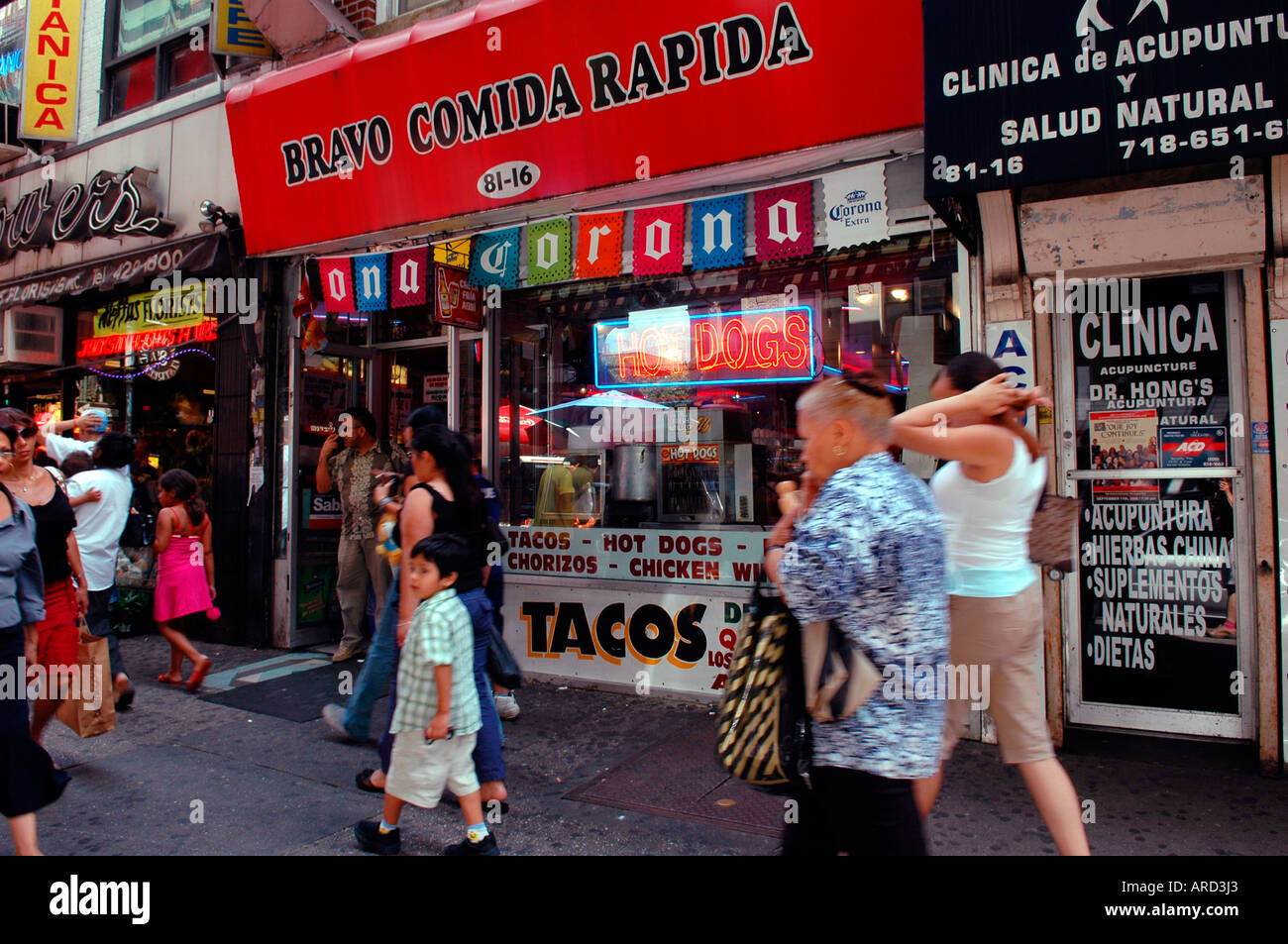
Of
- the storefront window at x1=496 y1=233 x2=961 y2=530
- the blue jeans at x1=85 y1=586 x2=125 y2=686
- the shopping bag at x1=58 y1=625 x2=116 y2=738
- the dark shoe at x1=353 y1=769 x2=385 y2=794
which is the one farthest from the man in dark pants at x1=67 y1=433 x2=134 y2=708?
the storefront window at x1=496 y1=233 x2=961 y2=530

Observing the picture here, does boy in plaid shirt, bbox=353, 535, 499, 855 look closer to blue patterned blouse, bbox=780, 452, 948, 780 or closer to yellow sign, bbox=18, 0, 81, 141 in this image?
blue patterned blouse, bbox=780, 452, 948, 780

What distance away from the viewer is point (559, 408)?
6.77 meters

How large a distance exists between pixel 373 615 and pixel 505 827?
11.2ft

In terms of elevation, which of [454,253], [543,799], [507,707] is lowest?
[543,799]

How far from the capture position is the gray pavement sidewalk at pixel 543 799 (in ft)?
12.2

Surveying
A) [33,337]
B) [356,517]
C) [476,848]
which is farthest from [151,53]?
[476,848]

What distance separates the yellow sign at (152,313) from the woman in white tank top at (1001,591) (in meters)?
7.79

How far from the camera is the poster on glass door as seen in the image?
4766 mm

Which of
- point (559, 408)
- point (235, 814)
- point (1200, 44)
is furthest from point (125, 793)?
point (1200, 44)

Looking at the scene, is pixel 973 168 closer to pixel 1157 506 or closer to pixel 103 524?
pixel 1157 506

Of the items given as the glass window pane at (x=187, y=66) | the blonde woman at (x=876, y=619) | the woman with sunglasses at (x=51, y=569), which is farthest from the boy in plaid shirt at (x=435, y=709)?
the glass window pane at (x=187, y=66)

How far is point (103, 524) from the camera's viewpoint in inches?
226

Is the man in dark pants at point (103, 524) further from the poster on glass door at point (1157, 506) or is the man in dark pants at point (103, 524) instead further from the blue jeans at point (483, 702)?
the poster on glass door at point (1157, 506)

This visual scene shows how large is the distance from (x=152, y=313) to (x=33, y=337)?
1.89m
